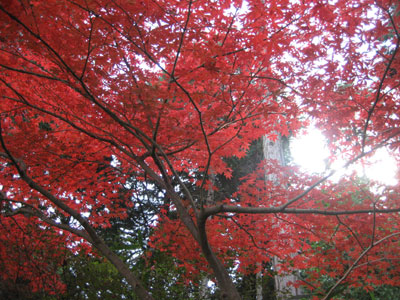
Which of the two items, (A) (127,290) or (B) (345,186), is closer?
(B) (345,186)

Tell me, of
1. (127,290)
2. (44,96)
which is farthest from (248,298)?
(44,96)

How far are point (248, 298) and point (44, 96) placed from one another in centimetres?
414

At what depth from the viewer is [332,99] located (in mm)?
3303

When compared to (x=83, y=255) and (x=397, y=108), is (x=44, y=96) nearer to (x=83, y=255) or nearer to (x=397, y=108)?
(x=83, y=255)

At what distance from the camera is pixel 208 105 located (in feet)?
11.5

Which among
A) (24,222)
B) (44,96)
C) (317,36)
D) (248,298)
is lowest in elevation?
(248,298)

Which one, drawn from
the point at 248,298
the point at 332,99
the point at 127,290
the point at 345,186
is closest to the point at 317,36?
the point at 332,99

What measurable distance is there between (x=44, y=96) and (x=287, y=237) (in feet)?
11.6

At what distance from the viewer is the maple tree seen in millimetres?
2523

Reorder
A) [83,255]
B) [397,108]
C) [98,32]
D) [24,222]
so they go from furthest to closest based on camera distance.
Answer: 1. [24,222]
2. [83,255]
3. [397,108]
4. [98,32]

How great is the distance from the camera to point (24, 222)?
5035 mm

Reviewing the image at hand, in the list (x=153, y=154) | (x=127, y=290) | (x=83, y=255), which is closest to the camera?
(x=153, y=154)

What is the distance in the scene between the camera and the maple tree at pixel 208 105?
2.52 m

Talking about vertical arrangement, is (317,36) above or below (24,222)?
above
